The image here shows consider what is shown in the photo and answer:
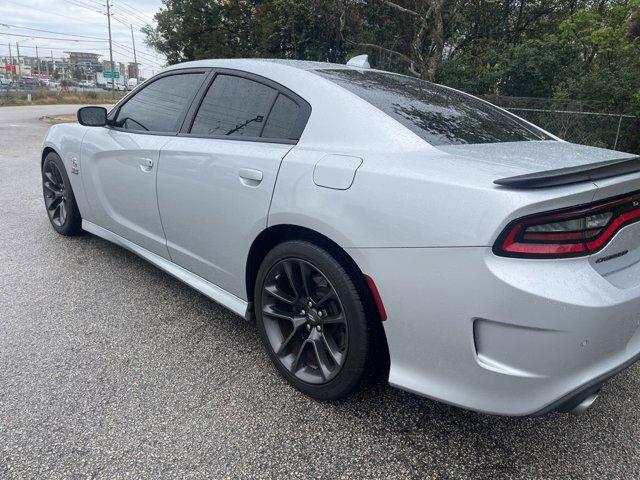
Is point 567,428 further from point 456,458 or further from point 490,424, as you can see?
point 456,458

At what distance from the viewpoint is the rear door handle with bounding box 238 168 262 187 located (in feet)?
7.58

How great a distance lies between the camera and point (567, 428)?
85.1 inches

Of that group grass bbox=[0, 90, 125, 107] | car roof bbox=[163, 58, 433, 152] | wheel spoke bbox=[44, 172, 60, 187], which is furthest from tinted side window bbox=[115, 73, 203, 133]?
grass bbox=[0, 90, 125, 107]

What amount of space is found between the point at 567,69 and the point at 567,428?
13101mm

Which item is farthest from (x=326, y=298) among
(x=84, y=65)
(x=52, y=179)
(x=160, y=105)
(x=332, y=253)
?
(x=84, y=65)

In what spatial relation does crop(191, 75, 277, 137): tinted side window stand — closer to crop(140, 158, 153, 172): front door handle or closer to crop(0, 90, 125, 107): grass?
crop(140, 158, 153, 172): front door handle

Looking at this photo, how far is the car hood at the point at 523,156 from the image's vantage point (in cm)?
177

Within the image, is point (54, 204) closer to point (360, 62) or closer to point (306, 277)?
point (360, 62)

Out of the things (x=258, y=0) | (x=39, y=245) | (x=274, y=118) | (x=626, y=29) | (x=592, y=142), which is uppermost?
(x=258, y=0)

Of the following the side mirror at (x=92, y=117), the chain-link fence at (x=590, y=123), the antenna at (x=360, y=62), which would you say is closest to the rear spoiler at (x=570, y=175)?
the antenna at (x=360, y=62)

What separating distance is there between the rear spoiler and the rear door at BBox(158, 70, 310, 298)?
1.07 m

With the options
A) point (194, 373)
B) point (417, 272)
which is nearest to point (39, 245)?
point (194, 373)

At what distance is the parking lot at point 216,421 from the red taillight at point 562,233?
913mm

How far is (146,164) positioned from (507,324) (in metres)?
2.36
